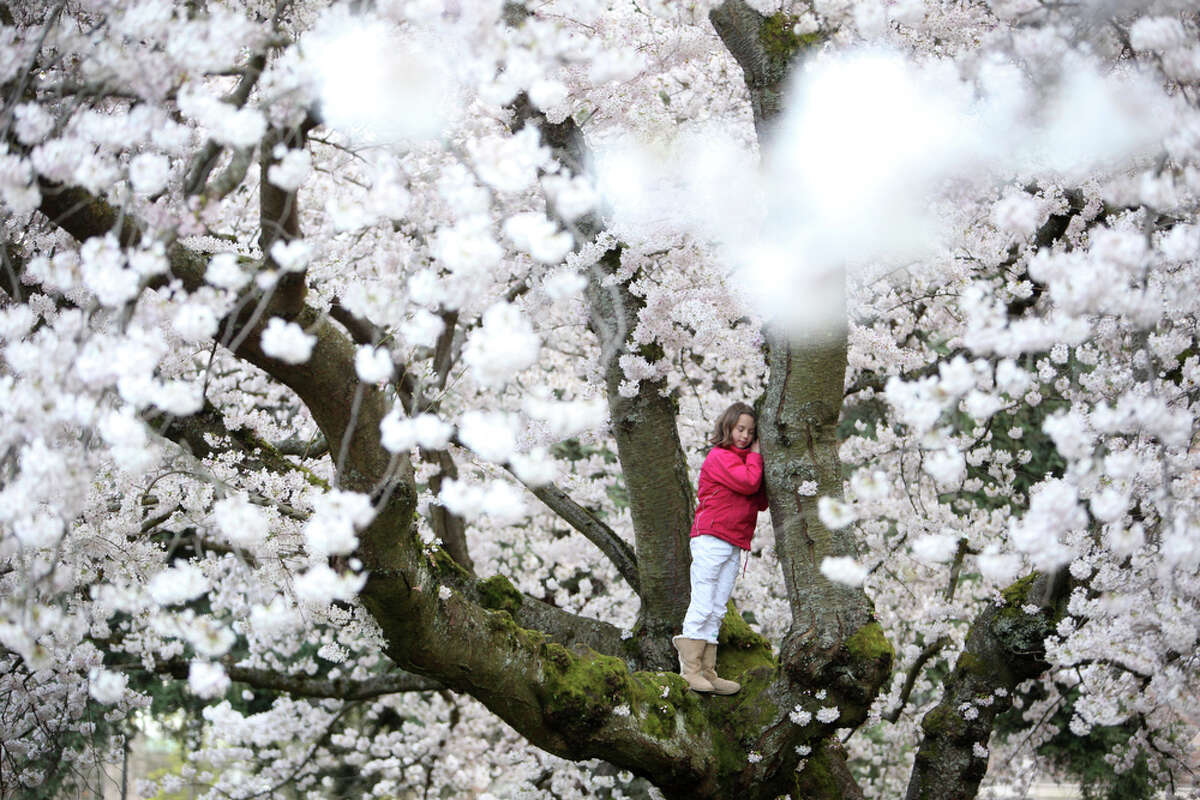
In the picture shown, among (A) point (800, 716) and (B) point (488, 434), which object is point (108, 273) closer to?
(B) point (488, 434)

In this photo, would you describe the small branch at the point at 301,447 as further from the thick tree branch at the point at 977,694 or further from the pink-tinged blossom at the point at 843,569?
the thick tree branch at the point at 977,694

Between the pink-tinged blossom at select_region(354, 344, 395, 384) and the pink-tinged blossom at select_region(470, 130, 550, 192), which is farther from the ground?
the pink-tinged blossom at select_region(470, 130, 550, 192)

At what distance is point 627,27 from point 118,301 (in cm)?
268

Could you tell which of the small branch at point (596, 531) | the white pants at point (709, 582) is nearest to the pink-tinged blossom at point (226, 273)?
the white pants at point (709, 582)

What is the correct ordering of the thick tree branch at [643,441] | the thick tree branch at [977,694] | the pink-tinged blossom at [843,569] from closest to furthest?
the pink-tinged blossom at [843,569] < the thick tree branch at [643,441] < the thick tree branch at [977,694]

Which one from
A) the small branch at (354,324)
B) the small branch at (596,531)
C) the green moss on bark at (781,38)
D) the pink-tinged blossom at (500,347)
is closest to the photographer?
the pink-tinged blossom at (500,347)

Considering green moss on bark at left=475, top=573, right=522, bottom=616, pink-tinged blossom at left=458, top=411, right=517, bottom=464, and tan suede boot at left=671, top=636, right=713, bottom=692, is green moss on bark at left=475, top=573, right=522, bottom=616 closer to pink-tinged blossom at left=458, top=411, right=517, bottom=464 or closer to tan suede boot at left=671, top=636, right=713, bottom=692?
tan suede boot at left=671, top=636, right=713, bottom=692

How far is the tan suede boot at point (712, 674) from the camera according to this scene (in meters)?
3.95

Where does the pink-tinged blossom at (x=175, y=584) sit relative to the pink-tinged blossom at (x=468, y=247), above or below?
below

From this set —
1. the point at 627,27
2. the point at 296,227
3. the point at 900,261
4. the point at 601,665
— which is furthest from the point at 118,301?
the point at 900,261

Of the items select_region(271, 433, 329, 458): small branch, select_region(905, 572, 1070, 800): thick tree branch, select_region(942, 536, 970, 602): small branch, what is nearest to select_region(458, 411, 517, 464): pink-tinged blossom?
select_region(271, 433, 329, 458): small branch

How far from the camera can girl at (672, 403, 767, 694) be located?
12.6 ft

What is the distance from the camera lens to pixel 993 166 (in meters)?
3.87

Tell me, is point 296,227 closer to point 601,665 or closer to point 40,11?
point 40,11
